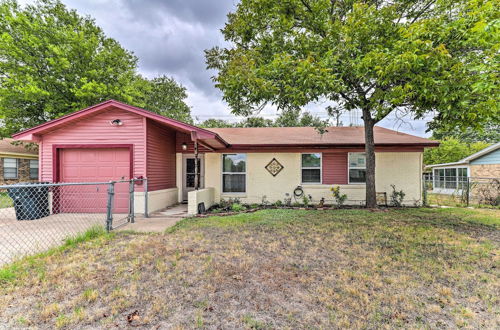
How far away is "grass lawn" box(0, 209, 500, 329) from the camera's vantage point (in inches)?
92.6

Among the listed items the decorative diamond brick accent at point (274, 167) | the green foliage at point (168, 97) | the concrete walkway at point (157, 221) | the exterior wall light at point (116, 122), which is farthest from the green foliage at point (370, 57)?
the green foliage at point (168, 97)

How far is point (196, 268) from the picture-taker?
3.49 meters

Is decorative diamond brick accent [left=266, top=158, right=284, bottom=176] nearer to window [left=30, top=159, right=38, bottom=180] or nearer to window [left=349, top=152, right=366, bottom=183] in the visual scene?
window [left=349, top=152, right=366, bottom=183]

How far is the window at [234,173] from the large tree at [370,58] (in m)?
2.72

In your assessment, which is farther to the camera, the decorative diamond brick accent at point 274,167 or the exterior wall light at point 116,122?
the decorative diamond brick accent at point 274,167

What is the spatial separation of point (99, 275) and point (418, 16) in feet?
35.2

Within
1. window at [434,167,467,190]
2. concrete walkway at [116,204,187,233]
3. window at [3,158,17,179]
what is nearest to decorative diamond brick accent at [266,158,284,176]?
concrete walkway at [116,204,187,233]

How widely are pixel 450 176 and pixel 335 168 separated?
15.2m

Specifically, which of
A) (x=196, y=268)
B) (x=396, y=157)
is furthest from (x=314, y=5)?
(x=196, y=268)

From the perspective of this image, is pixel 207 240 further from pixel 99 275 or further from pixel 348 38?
pixel 348 38

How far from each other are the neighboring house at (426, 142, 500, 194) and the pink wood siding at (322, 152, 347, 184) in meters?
5.84

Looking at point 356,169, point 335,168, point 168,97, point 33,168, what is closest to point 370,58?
point 335,168

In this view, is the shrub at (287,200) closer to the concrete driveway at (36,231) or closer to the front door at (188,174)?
the front door at (188,174)

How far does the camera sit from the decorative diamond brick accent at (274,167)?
32.4 feet
